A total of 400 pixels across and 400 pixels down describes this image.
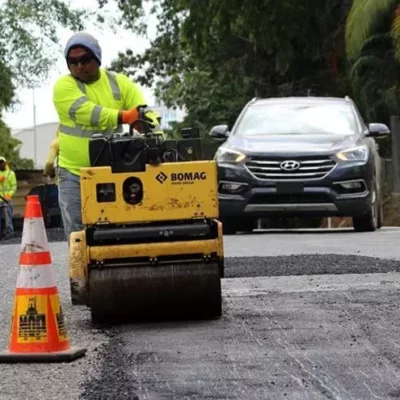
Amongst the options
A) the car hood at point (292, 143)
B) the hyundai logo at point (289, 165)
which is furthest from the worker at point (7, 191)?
the hyundai logo at point (289, 165)

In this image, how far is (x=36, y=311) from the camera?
7160 millimetres

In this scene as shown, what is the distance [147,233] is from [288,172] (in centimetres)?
824

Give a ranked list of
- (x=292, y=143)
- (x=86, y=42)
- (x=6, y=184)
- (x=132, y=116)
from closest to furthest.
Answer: (x=132, y=116) → (x=86, y=42) → (x=292, y=143) → (x=6, y=184)

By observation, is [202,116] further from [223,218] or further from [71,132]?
[71,132]

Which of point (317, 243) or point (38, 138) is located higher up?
point (38, 138)

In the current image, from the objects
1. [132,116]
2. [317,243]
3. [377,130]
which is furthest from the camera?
[377,130]

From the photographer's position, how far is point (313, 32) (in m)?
33.2

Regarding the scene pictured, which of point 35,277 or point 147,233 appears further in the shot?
point 147,233

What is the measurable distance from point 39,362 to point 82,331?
1.07 meters

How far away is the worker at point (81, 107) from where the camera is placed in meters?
8.94

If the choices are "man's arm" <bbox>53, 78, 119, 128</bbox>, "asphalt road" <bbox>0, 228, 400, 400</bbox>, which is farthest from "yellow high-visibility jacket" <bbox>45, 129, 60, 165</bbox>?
"man's arm" <bbox>53, 78, 119, 128</bbox>

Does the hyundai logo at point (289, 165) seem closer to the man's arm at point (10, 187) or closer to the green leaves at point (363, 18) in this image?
the green leaves at point (363, 18)

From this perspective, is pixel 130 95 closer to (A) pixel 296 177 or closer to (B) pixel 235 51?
(A) pixel 296 177

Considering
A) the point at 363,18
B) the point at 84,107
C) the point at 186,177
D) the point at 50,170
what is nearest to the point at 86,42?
the point at 84,107
